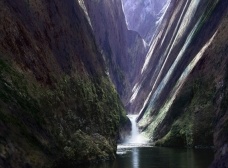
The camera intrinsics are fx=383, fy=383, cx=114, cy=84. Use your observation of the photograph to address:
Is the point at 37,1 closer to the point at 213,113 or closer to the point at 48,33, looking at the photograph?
the point at 48,33

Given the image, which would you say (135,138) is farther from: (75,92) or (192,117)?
(75,92)

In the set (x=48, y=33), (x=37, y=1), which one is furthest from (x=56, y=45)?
(x=37, y=1)

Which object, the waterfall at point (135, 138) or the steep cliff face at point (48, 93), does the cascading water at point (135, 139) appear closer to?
the waterfall at point (135, 138)

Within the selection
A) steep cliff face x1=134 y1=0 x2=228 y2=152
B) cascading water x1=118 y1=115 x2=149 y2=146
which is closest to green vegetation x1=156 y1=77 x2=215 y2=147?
steep cliff face x1=134 y1=0 x2=228 y2=152

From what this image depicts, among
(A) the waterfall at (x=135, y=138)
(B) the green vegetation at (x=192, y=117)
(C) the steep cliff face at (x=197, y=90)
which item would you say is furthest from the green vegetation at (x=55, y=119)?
(A) the waterfall at (x=135, y=138)

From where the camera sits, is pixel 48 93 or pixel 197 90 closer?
pixel 48 93

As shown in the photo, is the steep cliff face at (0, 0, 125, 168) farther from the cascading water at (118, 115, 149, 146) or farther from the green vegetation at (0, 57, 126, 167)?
the cascading water at (118, 115, 149, 146)

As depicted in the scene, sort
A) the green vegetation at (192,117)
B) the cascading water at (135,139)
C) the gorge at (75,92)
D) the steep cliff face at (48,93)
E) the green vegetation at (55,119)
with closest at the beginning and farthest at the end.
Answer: the green vegetation at (55,119)
the steep cliff face at (48,93)
the gorge at (75,92)
the green vegetation at (192,117)
the cascading water at (135,139)

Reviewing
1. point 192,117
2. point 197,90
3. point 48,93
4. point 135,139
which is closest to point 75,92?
point 48,93
